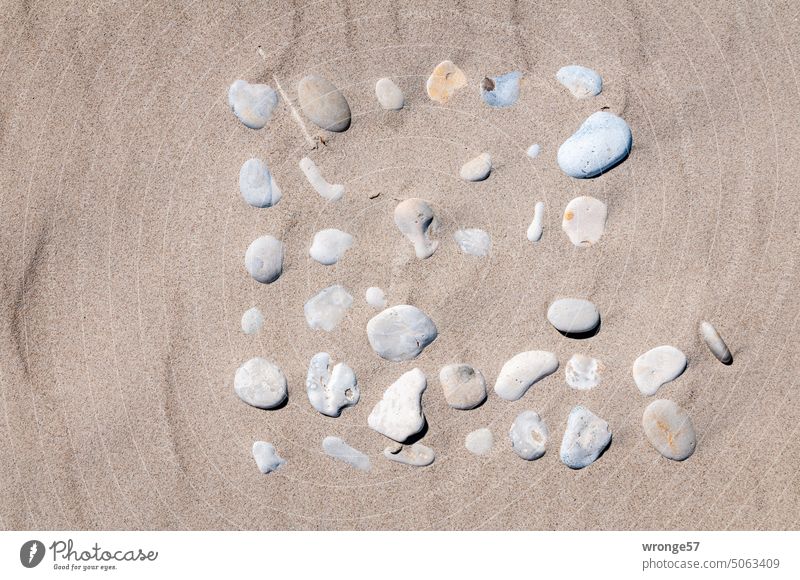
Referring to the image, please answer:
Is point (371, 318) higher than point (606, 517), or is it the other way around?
point (371, 318)

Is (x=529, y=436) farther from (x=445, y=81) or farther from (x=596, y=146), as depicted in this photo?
(x=445, y=81)

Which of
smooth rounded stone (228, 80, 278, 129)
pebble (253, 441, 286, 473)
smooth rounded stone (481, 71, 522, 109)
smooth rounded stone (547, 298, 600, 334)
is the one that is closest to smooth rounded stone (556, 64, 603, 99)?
smooth rounded stone (481, 71, 522, 109)

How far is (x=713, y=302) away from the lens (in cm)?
184

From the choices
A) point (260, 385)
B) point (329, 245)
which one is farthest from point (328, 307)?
point (260, 385)

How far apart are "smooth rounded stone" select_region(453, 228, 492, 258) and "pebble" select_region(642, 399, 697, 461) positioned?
67cm

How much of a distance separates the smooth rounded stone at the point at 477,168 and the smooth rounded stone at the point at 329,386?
67cm

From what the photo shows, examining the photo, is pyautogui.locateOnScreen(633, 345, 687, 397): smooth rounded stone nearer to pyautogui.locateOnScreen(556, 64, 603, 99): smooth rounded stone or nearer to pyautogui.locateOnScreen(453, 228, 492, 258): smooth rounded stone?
pyautogui.locateOnScreen(453, 228, 492, 258): smooth rounded stone

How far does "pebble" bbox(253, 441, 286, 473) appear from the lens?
187cm

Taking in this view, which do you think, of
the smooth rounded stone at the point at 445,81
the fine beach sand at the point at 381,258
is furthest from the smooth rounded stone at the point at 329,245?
the smooth rounded stone at the point at 445,81

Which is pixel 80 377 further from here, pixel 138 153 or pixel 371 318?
pixel 371 318

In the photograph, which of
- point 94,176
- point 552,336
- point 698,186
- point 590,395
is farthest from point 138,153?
point 698,186

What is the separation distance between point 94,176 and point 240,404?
0.82 metres
